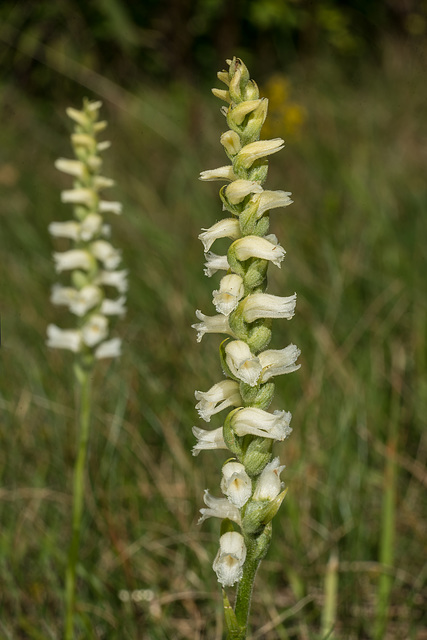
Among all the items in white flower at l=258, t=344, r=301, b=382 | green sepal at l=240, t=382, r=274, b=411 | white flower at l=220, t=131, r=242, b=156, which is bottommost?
green sepal at l=240, t=382, r=274, b=411

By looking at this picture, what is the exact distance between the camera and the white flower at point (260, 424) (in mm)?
1149

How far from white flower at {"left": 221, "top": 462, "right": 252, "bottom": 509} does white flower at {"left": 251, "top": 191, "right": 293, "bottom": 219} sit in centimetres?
41

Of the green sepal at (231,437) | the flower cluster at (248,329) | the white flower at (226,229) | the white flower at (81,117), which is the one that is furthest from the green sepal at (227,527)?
the white flower at (81,117)

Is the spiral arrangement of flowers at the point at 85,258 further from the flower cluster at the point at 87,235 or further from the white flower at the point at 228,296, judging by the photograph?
the white flower at the point at 228,296

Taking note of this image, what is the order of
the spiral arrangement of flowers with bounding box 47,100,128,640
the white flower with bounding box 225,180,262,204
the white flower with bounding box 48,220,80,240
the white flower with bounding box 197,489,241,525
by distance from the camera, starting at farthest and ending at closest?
the white flower with bounding box 48,220,80,240 < the spiral arrangement of flowers with bounding box 47,100,128,640 < the white flower with bounding box 197,489,241,525 < the white flower with bounding box 225,180,262,204

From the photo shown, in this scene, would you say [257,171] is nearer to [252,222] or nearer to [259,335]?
[252,222]

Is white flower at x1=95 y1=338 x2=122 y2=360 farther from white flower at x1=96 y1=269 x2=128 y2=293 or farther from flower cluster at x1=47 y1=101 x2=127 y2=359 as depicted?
white flower at x1=96 y1=269 x2=128 y2=293

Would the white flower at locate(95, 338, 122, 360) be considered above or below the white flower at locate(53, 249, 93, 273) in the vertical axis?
below

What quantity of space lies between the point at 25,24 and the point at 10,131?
1.69 metres

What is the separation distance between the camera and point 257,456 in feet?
3.90

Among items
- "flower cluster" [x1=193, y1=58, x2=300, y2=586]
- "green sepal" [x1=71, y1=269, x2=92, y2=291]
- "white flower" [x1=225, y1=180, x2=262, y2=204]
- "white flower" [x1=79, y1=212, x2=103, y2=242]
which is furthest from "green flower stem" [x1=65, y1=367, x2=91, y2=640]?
"white flower" [x1=225, y1=180, x2=262, y2=204]

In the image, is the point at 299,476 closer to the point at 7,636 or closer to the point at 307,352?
the point at 307,352

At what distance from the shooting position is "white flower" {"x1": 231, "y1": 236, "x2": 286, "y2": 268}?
3.74ft

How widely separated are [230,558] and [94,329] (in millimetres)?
884
